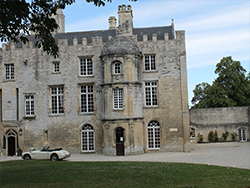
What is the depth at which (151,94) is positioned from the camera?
1051 inches

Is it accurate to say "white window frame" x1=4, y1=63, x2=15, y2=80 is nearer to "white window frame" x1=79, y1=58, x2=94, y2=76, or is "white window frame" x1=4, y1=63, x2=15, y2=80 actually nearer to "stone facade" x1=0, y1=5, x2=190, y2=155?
"stone facade" x1=0, y1=5, x2=190, y2=155

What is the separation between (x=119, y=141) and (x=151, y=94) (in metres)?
4.87

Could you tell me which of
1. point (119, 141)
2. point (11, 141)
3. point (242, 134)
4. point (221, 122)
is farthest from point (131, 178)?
point (242, 134)

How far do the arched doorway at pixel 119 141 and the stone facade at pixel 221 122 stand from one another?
1356 cm

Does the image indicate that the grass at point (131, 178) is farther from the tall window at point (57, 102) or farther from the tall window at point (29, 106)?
the tall window at point (29, 106)

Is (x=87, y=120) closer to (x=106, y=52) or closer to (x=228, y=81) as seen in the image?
(x=106, y=52)

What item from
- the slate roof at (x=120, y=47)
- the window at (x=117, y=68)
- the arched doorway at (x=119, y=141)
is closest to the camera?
the arched doorway at (x=119, y=141)

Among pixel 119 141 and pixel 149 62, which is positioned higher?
pixel 149 62

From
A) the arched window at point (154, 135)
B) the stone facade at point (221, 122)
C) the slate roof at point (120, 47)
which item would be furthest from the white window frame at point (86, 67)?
the stone facade at point (221, 122)

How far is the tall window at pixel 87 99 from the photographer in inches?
1072

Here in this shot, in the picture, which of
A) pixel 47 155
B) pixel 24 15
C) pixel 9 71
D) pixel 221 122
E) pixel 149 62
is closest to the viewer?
pixel 24 15

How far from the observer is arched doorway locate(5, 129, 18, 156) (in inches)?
1089

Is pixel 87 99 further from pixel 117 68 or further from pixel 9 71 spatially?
pixel 9 71

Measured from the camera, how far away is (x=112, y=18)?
111 feet
